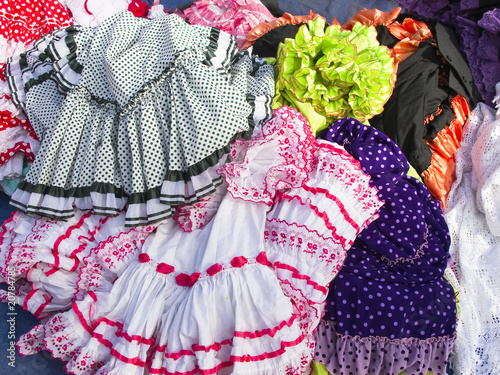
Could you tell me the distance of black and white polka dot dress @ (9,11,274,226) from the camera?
2.90 feet

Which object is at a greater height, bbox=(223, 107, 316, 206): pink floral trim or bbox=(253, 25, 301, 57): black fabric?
bbox=(253, 25, 301, 57): black fabric

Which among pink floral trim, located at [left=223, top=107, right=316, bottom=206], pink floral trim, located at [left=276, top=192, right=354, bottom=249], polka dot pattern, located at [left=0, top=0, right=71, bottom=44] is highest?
polka dot pattern, located at [left=0, top=0, right=71, bottom=44]

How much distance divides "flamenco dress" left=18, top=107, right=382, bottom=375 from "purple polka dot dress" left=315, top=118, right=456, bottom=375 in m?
0.05

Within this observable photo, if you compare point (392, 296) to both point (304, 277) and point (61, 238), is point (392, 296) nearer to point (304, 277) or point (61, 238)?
point (304, 277)

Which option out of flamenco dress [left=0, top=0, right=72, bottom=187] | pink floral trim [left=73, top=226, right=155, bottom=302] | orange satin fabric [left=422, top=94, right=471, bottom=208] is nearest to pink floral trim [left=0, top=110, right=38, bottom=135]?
flamenco dress [left=0, top=0, right=72, bottom=187]

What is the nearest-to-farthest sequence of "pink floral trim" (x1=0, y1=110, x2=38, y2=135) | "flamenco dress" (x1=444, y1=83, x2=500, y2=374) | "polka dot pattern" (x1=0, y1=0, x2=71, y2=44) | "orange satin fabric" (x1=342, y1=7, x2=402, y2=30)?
"flamenco dress" (x1=444, y1=83, x2=500, y2=374), "pink floral trim" (x1=0, y1=110, x2=38, y2=135), "polka dot pattern" (x1=0, y1=0, x2=71, y2=44), "orange satin fabric" (x1=342, y1=7, x2=402, y2=30)

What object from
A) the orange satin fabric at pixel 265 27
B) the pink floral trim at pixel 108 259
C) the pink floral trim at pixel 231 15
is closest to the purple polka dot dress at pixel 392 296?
the pink floral trim at pixel 108 259

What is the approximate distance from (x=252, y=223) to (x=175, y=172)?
7.2 inches

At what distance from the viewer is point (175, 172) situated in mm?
895

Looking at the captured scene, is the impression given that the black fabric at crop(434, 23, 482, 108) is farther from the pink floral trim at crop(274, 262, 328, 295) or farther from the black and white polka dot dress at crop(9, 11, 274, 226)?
the pink floral trim at crop(274, 262, 328, 295)

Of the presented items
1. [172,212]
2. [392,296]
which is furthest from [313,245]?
[172,212]

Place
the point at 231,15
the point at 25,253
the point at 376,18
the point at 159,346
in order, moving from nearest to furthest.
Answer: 1. the point at 159,346
2. the point at 25,253
3. the point at 376,18
4. the point at 231,15

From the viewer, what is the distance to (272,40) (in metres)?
1.24

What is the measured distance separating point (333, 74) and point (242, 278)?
0.51 meters
